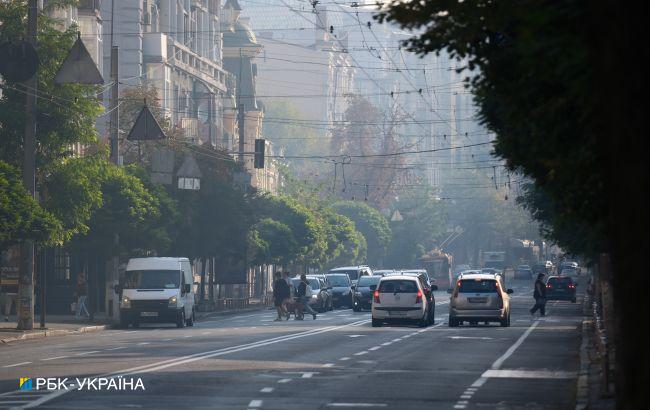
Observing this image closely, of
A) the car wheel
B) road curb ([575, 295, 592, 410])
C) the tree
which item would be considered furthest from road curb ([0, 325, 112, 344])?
the tree

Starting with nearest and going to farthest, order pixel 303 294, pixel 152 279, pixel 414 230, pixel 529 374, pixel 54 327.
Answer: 1. pixel 529 374
2. pixel 54 327
3. pixel 152 279
4. pixel 303 294
5. pixel 414 230

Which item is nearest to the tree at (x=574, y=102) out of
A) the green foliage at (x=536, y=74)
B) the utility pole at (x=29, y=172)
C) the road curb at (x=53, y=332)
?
the green foliage at (x=536, y=74)

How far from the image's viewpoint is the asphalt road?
668 inches

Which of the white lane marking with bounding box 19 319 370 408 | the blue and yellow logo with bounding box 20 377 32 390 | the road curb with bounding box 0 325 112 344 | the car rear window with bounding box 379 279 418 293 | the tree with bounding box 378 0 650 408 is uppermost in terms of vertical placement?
the tree with bounding box 378 0 650 408

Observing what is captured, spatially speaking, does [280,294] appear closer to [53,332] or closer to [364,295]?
[364,295]

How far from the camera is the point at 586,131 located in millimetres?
11953

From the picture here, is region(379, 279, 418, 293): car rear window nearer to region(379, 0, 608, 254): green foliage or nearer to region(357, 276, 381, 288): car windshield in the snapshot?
region(357, 276, 381, 288): car windshield

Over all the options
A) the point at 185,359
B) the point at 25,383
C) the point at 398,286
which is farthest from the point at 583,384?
the point at 398,286

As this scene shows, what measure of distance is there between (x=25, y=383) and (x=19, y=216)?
18.8 metres

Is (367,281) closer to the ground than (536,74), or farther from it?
closer to the ground

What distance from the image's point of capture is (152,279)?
43812 millimetres

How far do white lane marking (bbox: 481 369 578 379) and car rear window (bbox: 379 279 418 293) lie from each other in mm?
18528

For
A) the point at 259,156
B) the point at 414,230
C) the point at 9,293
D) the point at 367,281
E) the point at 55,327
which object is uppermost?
the point at 259,156

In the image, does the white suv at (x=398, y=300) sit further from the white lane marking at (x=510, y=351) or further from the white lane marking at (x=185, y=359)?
the white lane marking at (x=185, y=359)
